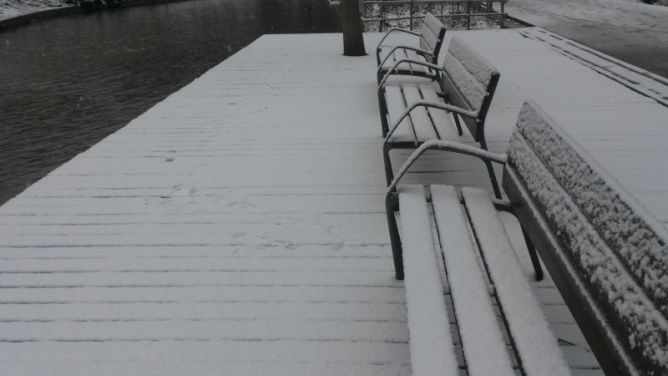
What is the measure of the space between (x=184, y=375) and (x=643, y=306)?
1731 mm

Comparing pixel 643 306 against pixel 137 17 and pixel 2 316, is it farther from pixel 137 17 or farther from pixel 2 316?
pixel 137 17

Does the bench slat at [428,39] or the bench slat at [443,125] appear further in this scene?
the bench slat at [428,39]

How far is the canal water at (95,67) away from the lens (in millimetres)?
6848

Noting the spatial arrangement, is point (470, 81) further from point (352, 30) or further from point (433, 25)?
point (352, 30)

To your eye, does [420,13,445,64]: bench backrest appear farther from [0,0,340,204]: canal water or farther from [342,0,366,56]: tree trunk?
[0,0,340,204]: canal water

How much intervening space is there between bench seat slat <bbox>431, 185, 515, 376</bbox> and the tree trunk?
7.17 m

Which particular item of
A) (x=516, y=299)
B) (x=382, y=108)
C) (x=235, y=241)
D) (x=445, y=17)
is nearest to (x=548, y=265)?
(x=516, y=299)

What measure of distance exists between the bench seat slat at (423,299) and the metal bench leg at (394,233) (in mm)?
58

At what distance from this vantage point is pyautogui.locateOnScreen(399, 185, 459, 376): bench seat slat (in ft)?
5.31

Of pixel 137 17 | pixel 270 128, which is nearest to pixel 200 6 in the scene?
pixel 137 17

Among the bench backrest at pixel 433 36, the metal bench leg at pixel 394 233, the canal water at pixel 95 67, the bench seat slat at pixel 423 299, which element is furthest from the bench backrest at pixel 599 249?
the canal water at pixel 95 67

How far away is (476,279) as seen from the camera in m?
1.99

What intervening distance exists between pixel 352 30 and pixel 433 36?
3516mm

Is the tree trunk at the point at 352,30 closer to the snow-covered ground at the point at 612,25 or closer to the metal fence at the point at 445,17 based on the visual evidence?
the snow-covered ground at the point at 612,25
